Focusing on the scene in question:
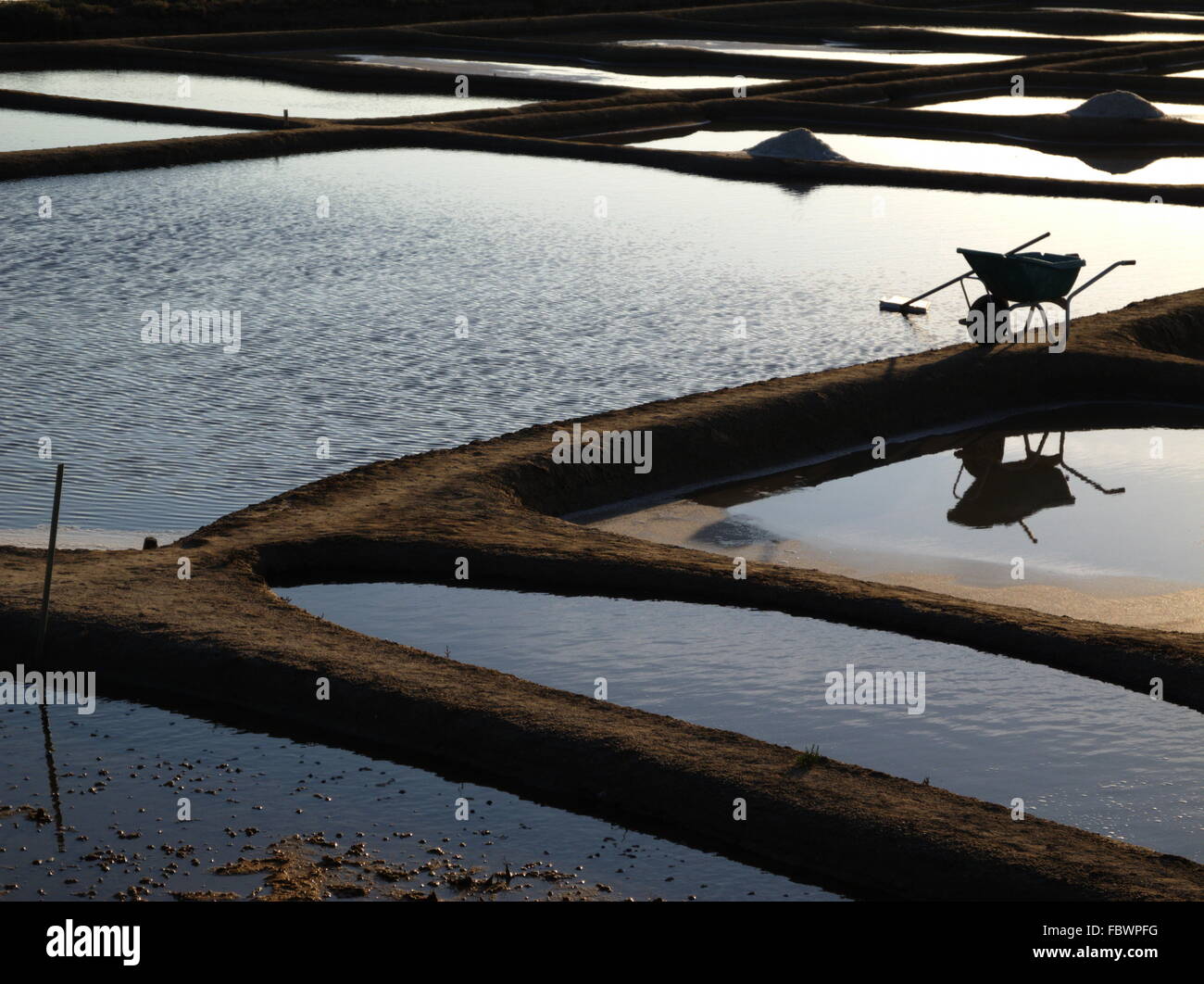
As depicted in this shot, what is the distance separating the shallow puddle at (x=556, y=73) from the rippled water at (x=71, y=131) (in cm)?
711

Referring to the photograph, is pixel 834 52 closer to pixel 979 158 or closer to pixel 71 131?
pixel 979 158

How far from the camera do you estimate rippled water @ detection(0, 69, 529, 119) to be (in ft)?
87.1

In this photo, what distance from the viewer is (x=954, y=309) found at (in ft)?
48.6

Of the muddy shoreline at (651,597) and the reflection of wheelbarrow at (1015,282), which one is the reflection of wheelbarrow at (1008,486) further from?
the reflection of wheelbarrow at (1015,282)

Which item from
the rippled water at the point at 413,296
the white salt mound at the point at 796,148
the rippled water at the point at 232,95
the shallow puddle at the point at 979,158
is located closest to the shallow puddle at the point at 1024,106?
the shallow puddle at the point at 979,158

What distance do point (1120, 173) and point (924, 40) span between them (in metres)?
15.4

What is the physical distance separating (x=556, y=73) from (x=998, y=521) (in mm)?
23042

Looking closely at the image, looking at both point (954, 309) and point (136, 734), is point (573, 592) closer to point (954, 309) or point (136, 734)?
point (136, 734)

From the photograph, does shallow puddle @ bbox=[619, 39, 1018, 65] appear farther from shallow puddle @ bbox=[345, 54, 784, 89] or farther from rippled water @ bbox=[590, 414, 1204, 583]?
rippled water @ bbox=[590, 414, 1204, 583]

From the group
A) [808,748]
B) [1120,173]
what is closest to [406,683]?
[808,748]

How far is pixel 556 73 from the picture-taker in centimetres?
3155

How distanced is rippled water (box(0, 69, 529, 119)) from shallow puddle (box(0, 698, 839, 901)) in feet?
66.6

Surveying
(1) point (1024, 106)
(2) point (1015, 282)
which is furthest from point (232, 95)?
(2) point (1015, 282)

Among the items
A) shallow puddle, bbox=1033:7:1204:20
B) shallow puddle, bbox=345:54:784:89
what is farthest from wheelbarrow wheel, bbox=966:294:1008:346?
shallow puddle, bbox=1033:7:1204:20
